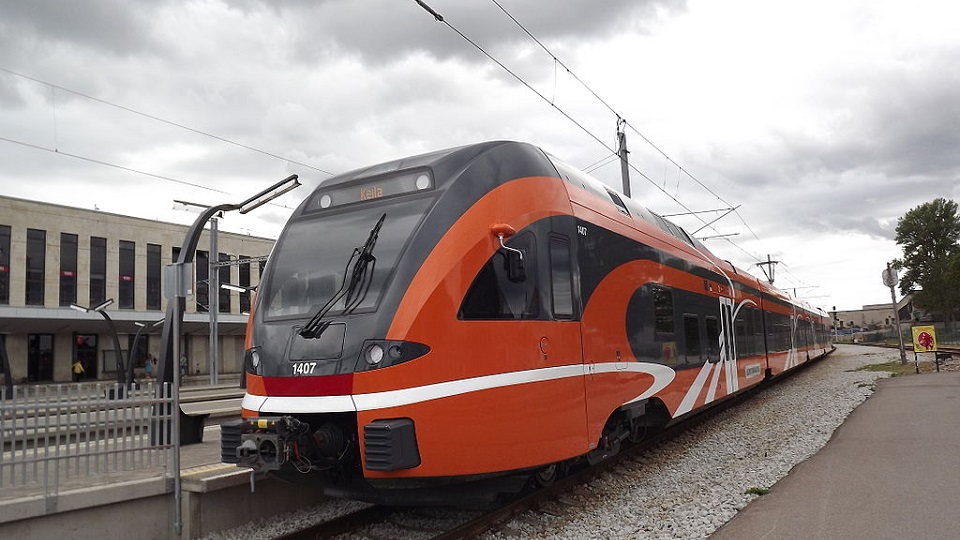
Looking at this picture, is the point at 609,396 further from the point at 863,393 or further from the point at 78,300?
the point at 78,300

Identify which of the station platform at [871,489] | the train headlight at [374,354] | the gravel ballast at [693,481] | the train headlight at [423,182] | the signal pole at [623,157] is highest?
the signal pole at [623,157]

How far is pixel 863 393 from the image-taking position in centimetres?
1684

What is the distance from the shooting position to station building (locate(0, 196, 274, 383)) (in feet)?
→ 115

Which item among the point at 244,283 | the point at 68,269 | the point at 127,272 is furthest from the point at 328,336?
the point at 244,283

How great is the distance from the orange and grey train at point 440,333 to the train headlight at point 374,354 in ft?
0.04

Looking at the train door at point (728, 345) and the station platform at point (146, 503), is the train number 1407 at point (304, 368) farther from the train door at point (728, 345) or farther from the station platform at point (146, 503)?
the train door at point (728, 345)

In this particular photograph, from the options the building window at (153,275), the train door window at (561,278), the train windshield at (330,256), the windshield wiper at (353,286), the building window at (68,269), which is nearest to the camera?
the windshield wiper at (353,286)

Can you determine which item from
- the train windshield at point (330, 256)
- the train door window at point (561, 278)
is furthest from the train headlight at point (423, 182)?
the train door window at point (561, 278)

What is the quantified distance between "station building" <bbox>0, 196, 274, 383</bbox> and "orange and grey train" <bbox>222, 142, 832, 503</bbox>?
26959 millimetres

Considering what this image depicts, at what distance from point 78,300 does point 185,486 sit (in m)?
37.2

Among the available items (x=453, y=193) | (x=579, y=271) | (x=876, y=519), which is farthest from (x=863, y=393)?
(x=453, y=193)

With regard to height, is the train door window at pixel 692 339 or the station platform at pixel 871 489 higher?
the train door window at pixel 692 339

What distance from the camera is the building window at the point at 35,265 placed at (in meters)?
36.2

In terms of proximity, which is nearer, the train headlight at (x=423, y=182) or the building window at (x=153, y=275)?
the train headlight at (x=423, y=182)
